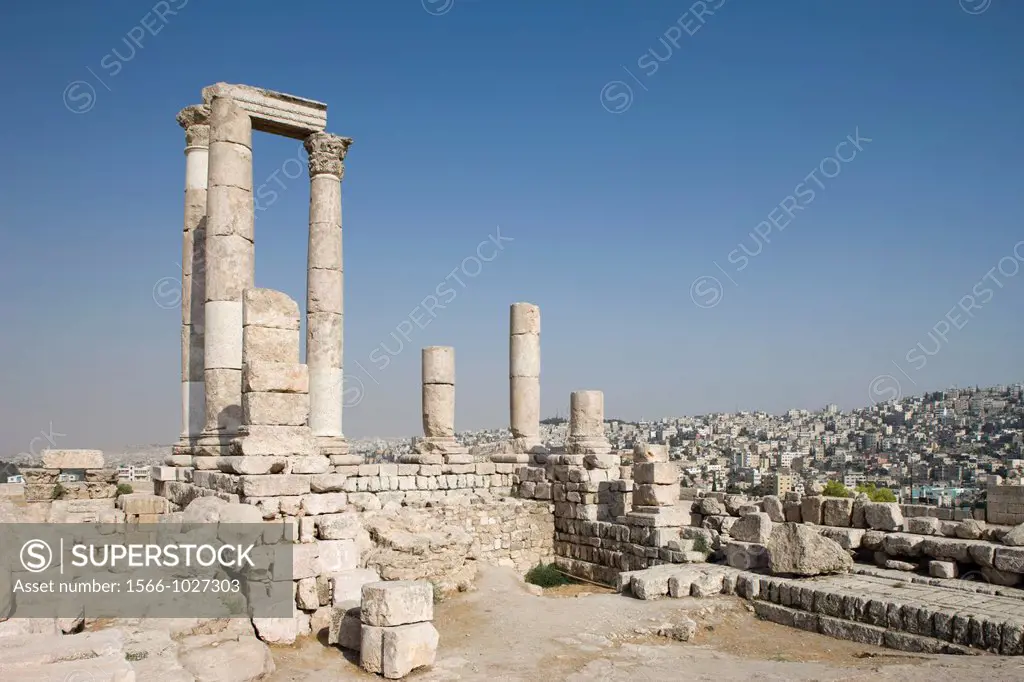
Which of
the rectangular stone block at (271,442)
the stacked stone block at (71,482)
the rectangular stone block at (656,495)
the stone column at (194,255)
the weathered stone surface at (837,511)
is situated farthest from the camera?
the stacked stone block at (71,482)

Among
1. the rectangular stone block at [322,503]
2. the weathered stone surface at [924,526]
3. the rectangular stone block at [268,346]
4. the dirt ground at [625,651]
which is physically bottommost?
the dirt ground at [625,651]

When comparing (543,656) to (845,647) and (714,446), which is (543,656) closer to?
(845,647)

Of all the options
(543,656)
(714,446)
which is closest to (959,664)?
(543,656)

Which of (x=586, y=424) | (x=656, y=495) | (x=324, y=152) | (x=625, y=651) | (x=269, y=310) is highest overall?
(x=324, y=152)

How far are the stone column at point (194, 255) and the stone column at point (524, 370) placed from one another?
697 centimetres

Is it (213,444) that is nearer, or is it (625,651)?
(625,651)

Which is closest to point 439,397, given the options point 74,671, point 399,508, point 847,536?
point 399,508

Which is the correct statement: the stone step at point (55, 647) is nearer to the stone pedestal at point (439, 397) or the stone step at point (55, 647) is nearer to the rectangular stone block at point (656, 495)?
the rectangular stone block at point (656, 495)

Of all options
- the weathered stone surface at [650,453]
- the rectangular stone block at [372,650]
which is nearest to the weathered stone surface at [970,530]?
the weathered stone surface at [650,453]

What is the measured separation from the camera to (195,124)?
16078mm

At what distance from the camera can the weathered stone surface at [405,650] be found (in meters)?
7.40

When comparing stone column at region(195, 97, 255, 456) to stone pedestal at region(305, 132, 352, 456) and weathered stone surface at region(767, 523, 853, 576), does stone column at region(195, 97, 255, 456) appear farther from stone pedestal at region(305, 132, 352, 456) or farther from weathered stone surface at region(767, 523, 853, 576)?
weathered stone surface at region(767, 523, 853, 576)

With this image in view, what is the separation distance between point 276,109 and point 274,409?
26.2ft

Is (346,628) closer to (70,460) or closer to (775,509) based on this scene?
(775,509)
